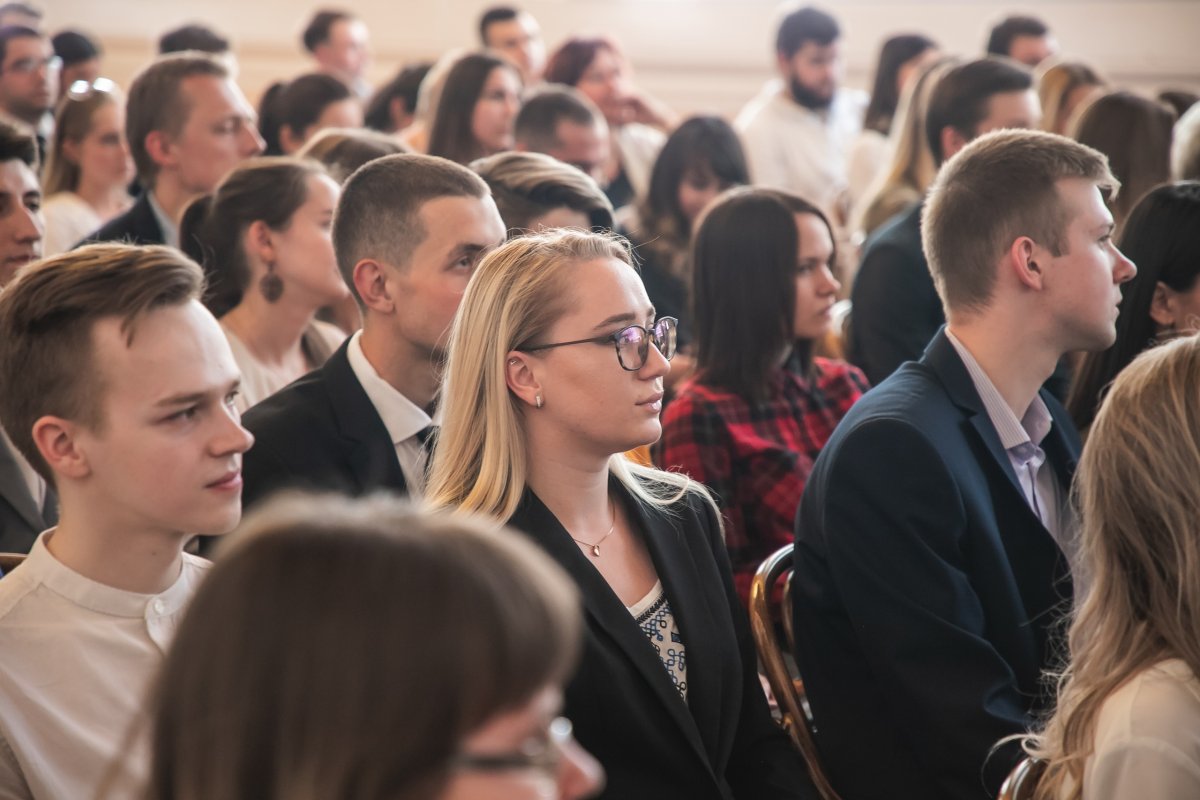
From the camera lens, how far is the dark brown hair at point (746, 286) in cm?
300

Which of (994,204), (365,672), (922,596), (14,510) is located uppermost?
(365,672)

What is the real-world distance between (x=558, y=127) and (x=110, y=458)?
2845 mm

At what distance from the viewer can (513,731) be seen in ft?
2.90

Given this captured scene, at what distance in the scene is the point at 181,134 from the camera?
387 cm

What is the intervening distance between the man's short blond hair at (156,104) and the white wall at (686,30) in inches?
155

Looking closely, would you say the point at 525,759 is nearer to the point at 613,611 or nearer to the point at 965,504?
the point at 613,611

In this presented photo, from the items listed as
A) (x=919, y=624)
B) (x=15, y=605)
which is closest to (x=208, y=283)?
(x=15, y=605)

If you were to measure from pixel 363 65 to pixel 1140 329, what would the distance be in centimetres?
486

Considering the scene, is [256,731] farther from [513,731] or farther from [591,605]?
[591,605]

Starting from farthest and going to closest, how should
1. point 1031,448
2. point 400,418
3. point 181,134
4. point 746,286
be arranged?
1. point 181,134
2. point 746,286
3. point 400,418
4. point 1031,448

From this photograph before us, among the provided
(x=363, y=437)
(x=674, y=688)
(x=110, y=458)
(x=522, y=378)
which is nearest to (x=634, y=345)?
(x=522, y=378)

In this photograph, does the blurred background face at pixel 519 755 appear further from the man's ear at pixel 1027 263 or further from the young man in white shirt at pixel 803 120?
the young man in white shirt at pixel 803 120

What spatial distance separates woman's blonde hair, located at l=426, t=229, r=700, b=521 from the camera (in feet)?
6.37

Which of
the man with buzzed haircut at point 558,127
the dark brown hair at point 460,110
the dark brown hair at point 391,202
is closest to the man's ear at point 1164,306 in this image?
the dark brown hair at point 391,202
